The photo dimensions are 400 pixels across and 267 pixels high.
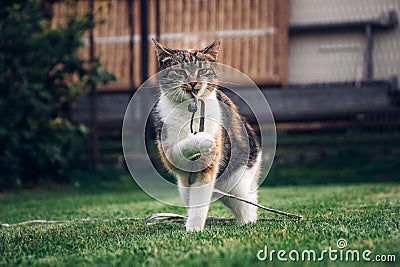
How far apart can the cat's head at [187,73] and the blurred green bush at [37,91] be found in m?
3.58

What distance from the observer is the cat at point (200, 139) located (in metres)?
3.30

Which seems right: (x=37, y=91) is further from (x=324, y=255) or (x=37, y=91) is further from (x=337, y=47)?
(x=324, y=255)

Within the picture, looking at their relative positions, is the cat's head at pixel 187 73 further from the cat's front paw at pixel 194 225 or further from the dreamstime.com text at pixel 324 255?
the dreamstime.com text at pixel 324 255

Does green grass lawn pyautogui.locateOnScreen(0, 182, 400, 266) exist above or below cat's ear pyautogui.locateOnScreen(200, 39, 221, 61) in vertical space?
below

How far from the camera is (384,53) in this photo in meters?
8.83

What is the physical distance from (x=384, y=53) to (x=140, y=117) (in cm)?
369

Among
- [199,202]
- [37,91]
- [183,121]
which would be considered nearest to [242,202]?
[199,202]

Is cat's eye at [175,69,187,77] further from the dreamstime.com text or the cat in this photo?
the dreamstime.com text

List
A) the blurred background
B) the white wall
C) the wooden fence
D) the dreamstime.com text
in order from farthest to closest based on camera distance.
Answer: the wooden fence, the white wall, the blurred background, the dreamstime.com text

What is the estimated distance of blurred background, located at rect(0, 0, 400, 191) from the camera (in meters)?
7.59

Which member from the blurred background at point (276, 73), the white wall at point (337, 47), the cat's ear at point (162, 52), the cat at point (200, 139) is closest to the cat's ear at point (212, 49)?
the cat at point (200, 139)

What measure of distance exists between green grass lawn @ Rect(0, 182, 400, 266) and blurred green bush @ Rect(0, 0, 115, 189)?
6.54 ft

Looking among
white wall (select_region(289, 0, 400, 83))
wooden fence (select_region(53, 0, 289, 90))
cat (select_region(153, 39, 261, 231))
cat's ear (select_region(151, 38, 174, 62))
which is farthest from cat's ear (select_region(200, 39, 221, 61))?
white wall (select_region(289, 0, 400, 83))

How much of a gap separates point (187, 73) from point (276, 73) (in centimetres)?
584
